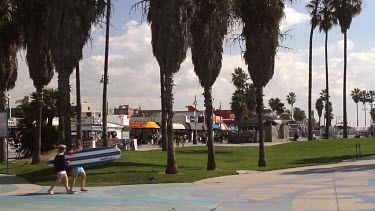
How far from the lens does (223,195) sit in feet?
45.9

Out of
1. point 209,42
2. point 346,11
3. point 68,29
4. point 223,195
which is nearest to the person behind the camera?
point 223,195

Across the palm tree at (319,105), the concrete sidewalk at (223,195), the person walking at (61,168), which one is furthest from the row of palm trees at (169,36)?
the palm tree at (319,105)

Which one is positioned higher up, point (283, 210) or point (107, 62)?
point (107, 62)

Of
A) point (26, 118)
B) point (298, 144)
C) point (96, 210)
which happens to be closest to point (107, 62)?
point (26, 118)

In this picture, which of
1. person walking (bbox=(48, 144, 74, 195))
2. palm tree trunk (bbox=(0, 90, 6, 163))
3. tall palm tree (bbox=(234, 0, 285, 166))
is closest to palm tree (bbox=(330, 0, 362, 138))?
tall palm tree (bbox=(234, 0, 285, 166))

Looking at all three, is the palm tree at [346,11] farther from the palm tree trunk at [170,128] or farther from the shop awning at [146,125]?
the palm tree trunk at [170,128]

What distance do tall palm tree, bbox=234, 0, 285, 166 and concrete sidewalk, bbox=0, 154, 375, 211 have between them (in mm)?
8478

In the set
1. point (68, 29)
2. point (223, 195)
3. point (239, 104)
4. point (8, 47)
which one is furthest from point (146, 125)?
point (223, 195)

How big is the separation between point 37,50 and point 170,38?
378 inches

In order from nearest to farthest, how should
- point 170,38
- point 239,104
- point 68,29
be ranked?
point 170,38 < point 68,29 < point 239,104

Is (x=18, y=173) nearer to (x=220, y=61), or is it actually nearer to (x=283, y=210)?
(x=220, y=61)

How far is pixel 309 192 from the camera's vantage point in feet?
46.0

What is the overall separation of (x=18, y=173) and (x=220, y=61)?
1079 cm

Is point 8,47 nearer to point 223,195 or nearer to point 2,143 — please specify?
point 2,143
